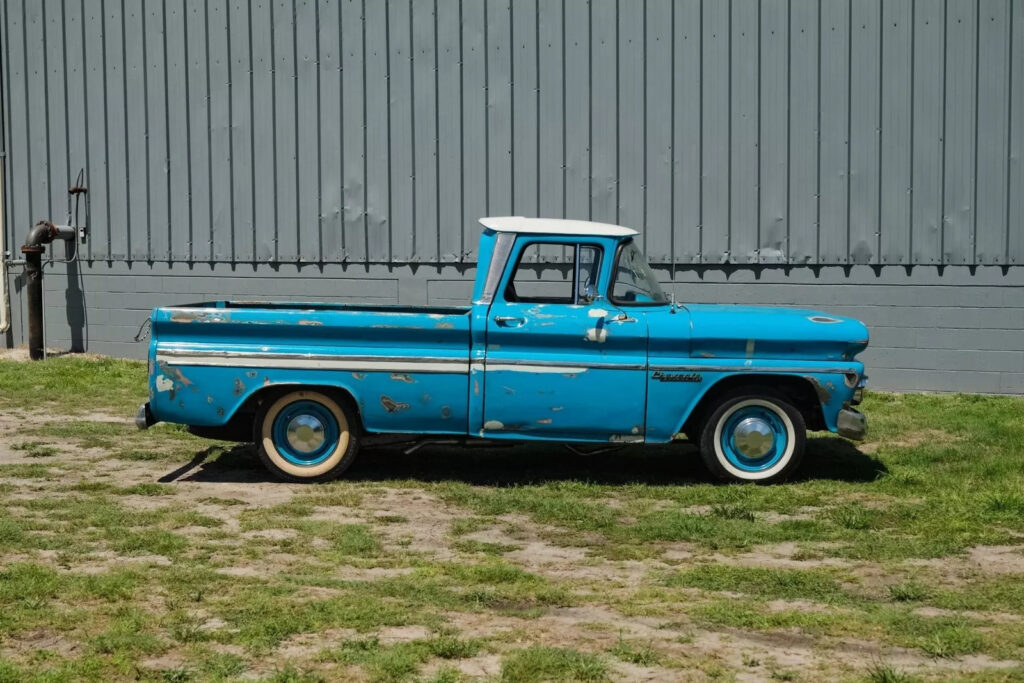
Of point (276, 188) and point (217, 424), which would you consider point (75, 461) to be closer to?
point (217, 424)

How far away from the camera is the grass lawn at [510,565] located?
534cm

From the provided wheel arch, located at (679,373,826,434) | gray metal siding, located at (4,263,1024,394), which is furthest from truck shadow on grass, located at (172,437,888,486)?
gray metal siding, located at (4,263,1024,394)

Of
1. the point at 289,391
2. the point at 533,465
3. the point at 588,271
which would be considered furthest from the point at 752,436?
the point at 289,391

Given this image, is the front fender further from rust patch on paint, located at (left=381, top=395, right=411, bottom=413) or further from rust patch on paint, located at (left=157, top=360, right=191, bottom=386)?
rust patch on paint, located at (left=157, top=360, right=191, bottom=386)

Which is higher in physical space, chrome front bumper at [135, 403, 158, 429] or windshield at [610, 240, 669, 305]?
windshield at [610, 240, 669, 305]

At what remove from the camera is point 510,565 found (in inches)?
271

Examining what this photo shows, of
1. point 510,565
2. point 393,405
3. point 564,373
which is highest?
point 564,373

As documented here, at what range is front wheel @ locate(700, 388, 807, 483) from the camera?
9.11 meters

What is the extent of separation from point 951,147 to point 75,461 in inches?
365

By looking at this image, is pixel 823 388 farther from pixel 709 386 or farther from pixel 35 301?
pixel 35 301

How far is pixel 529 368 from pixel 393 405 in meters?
0.98

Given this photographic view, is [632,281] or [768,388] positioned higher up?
[632,281]

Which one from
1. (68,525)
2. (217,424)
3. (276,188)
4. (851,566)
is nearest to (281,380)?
(217,424)

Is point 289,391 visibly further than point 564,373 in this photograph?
Yes
